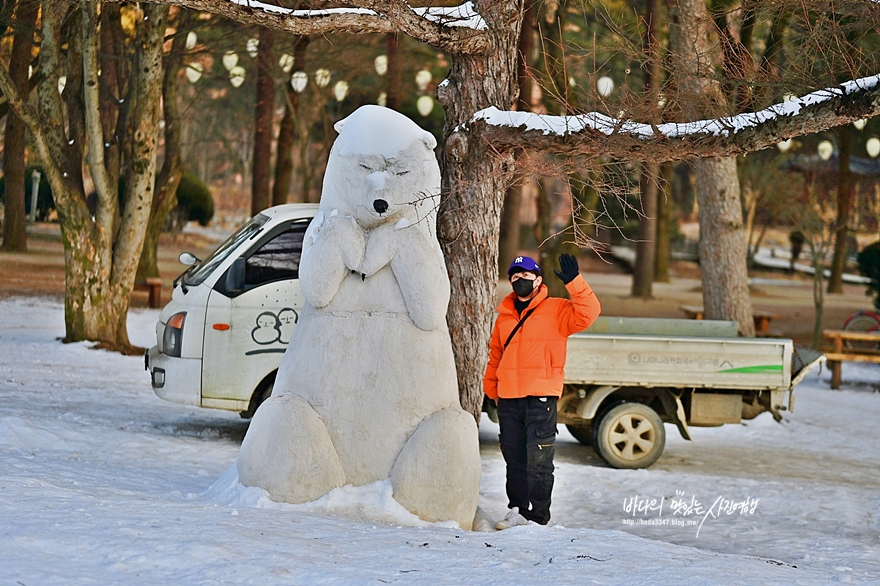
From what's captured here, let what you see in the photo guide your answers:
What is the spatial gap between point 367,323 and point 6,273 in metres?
18.5

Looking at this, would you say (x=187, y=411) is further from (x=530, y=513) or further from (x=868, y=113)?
(x=868, y=113)

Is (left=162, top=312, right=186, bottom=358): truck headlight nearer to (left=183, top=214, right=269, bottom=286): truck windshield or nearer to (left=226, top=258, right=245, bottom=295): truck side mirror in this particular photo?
(left=183, top=214, right=269, bottom=286): truck windshield

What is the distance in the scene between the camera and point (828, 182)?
98.2 feet

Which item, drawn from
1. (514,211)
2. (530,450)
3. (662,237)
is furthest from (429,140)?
(662,237)

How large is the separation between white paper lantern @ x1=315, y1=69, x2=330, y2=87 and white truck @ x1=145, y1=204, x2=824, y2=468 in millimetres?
12759

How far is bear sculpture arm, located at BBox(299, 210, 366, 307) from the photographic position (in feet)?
18.2

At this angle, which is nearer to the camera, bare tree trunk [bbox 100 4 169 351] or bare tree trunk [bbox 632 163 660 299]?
bare tree trunk [bbox 100 4 169 351]

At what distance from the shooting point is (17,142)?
20719 mm

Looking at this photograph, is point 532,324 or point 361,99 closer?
point 532,324

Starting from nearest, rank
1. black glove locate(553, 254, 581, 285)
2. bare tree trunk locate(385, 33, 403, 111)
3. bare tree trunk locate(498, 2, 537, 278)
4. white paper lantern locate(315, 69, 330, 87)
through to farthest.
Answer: black glove locate(553, 254, 581, 285) → bare tree trunk locate(385, 33, 403, 111) → white paper lantern locate(315, 69, 330, 87) → bare tree trunk locate(498, 2, 537, 278)

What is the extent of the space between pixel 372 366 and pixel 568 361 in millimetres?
3172

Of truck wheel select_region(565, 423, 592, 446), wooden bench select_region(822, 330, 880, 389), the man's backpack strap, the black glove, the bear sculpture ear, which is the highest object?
the bear sculpture ear

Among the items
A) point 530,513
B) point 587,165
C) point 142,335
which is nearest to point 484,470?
point 530,513

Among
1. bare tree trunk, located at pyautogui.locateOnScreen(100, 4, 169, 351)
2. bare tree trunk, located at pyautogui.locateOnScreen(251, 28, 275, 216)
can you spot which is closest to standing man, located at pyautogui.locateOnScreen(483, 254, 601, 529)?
bare tree trunk, located at pyautogui.locateOnScreen(100, 4, 169, 351)
